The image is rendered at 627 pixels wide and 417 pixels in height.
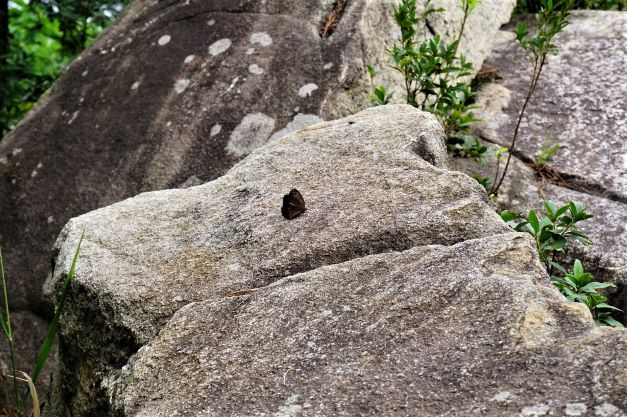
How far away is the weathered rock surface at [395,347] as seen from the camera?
1.70 metres

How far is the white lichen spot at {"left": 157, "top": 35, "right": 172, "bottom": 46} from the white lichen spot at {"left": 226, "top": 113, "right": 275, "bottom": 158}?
918 millimetres

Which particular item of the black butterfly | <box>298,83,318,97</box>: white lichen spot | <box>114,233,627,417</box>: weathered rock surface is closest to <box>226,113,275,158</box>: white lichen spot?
<box>298,83,318,97</box>: white lichen spot

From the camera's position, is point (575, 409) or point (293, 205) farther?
point (293, 205)

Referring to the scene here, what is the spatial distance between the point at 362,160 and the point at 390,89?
156 centimetres

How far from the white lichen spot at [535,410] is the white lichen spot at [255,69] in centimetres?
301

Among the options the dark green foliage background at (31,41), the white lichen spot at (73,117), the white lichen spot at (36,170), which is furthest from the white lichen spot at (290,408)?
the dark green foliage background at (31,41)

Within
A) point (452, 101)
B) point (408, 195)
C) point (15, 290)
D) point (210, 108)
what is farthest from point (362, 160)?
point (15, 290)

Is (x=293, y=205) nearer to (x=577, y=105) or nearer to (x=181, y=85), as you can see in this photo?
(x=181, y=85)

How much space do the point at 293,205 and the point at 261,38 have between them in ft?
7.05

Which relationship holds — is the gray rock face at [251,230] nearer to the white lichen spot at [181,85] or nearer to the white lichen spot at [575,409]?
the white lichen spot at [575,409]

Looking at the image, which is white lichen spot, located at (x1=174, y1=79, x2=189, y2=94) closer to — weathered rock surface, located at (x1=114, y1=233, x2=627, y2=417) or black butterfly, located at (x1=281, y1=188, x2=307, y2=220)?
black butterfly, located at (x1=281, y1=188, x2=307, y2=220)

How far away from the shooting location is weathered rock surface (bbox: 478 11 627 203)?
3915 millimetres

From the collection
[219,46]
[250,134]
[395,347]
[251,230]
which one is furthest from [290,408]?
[219,46]

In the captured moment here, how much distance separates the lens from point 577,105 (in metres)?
4.30
